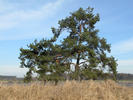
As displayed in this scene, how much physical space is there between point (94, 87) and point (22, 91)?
2904 mm

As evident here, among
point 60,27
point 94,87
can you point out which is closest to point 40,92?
point 94,87

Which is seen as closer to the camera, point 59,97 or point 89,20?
point 59,97

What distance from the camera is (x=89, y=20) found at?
98.0 ft

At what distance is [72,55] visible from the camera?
26.7 m

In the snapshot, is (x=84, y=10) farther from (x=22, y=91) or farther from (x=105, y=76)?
(x=22, y=91)

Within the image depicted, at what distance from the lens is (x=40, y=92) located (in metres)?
6.93

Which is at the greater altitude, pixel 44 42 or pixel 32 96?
pixel 44 42

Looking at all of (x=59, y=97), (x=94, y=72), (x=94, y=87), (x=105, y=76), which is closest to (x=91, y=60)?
(x=94, y=72)

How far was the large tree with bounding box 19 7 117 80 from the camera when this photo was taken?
2495 centimetres

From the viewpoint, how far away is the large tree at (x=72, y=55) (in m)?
25.0

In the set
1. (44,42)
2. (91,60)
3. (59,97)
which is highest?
(44,42)

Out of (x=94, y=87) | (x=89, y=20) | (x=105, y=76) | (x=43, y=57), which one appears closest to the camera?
(x=94, y=87)

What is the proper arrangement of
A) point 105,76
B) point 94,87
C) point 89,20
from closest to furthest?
point 94,87 → point 105,76 → point 89,20

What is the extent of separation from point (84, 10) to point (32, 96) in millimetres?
25299
